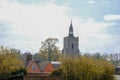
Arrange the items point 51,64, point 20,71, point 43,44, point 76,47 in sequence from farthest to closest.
Result: point 76,47, point 43,44, point 51,64, point 20,71

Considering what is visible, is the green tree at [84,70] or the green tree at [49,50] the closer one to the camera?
the green tree at [84,70]

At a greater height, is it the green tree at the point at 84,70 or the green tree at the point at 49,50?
the green tree at the point at 49,50

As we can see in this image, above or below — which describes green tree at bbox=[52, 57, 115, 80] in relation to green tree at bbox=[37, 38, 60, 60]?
below

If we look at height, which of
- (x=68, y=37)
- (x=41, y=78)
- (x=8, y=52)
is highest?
(x=68, y=37)

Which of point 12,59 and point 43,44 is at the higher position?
point 43,44

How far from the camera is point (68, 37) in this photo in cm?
10325

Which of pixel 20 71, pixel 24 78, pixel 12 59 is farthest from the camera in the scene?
pixel 12 59

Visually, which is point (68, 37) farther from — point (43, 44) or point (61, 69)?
point (61, 69)

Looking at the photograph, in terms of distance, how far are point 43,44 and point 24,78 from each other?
5754cm

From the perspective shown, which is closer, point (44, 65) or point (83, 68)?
point (83, 68)

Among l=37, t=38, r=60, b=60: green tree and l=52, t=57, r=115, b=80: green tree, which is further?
l=37, t=38, r=60, b=60: green tree

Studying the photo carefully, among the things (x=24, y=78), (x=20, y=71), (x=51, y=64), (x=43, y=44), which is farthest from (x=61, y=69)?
(x=43, y=44)

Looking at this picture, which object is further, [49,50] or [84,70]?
[49,50]

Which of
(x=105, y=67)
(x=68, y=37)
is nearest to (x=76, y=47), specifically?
(x=68, y=37)
